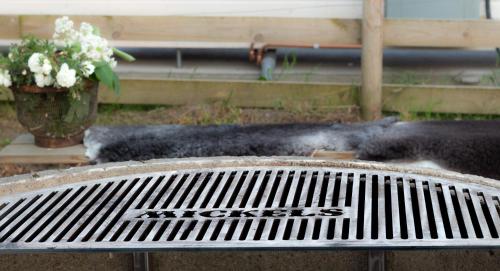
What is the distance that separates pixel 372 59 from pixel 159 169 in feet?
9.93

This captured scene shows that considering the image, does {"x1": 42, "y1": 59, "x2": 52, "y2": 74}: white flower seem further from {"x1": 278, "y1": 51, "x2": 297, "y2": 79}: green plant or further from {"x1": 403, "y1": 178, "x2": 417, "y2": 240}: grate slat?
{"x1": 403, "y1": 178, "x2": 417, "y2": 240}: grate slat

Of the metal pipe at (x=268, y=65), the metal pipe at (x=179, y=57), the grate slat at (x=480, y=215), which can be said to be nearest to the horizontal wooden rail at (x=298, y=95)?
the metal pipe at (x=268, y=65)

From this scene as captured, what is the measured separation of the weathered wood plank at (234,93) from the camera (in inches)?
253

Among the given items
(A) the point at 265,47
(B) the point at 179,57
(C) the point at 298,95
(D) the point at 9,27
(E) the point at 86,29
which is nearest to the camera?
(E) the point at 86,29

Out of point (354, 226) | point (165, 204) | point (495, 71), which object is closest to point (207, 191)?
point (165, 204)

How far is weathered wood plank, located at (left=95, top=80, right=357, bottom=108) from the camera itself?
6.42 meters

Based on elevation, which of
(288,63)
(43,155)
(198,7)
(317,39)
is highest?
(198,7)

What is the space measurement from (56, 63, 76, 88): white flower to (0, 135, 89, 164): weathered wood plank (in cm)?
44

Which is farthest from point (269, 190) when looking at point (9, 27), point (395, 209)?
point (9, 27)

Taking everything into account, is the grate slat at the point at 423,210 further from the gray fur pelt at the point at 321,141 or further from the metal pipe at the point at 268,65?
the metal pipe at the point at 268,65

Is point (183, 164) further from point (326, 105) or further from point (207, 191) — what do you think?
point (326, 105)

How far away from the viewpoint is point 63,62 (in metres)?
5.31

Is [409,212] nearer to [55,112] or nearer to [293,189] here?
[293,189]

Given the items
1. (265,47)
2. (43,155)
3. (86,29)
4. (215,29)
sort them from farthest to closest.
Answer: (265,47)
(215,29)
(86,29)
(43,155)
